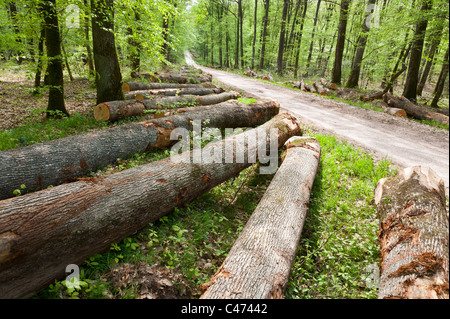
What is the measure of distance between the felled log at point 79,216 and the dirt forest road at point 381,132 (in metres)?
5.59

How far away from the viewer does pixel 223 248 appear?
3.45m

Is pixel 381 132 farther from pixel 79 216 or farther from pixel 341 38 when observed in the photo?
pixel 341 38

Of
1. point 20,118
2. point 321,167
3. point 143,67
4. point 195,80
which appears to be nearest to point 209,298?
point 321,167

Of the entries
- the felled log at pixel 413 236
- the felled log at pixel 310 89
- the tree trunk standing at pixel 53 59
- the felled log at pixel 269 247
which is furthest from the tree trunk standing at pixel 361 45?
the tree trunk standing at pixel 53 59

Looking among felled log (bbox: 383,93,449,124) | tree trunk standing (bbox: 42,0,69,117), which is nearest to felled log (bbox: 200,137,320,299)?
tree trunk standing (bbox: 42,0,69,117)

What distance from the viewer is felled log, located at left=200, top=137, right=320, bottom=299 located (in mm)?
2262

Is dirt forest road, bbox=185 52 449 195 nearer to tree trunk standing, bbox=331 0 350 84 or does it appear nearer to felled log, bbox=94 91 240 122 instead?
felled log, bbox=94 91 240 122

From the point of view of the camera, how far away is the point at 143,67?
51.8 feet

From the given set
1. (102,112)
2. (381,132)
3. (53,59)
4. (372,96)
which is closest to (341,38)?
(372,96)

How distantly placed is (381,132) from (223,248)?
779cm

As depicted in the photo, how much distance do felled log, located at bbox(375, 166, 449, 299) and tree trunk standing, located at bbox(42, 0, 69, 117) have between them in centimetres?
871

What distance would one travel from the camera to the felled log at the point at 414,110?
10.1 metres
